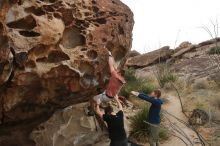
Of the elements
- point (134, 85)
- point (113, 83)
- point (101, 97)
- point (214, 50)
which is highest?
point (214, 50)

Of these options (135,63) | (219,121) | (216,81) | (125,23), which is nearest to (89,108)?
(125,23)

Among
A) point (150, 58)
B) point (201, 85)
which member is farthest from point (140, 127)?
point (150, 58)

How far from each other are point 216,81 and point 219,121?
422cm

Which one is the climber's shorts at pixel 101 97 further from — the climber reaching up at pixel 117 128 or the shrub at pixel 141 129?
the shrub at pixel 141 129

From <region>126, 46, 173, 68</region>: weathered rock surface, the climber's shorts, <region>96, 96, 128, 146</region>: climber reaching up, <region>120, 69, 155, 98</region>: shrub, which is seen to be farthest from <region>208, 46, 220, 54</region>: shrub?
<region>96, 96, 128, 146</region>: climber reaching up

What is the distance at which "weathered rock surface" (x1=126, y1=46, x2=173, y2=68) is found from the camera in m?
22.7

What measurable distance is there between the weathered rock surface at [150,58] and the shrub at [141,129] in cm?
939

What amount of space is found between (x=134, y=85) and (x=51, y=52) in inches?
369

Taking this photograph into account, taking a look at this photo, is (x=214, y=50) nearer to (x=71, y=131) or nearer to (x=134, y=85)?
(x=134, y=85)

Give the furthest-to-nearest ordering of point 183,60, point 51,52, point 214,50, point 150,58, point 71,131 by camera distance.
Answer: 1. point 150,58
2. point 183,60
3. point 214,50
4. point 71,131
5. point 51,52

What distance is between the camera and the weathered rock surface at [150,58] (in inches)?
893

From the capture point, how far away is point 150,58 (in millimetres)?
23016

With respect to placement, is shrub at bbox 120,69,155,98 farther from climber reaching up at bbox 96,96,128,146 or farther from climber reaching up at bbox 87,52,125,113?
climber reaching up at bbox 96,96,128,146

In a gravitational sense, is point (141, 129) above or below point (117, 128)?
below
